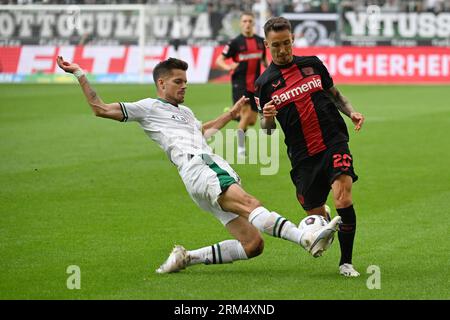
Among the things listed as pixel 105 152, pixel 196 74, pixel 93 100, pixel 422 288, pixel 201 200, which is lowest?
pixel 422 288

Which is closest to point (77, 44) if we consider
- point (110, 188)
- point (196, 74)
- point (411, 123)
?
point (196, 74)

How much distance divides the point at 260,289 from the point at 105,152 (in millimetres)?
11069

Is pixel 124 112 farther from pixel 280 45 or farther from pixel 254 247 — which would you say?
pixel 254 247

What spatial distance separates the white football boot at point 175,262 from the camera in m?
8.73

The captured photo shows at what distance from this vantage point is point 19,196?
13609 mm

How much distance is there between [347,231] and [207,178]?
132 centimetres

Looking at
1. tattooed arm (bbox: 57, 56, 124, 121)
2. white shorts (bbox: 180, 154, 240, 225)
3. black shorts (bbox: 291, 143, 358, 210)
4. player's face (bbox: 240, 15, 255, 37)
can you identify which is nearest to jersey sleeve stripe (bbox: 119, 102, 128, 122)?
tattooed arm (bbox: 57, 56, 124, 121)

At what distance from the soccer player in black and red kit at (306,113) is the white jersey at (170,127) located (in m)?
0.65

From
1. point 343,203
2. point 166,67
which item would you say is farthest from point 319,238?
point 166,67

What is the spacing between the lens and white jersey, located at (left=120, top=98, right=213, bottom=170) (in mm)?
Result: 8734

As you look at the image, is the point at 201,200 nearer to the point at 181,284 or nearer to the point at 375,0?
the point at 181,284

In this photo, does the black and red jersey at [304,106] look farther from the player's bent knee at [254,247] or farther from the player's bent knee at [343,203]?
the player's bent knee at [254,247]

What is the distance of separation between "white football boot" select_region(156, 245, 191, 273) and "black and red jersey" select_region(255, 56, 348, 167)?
1.32 meters

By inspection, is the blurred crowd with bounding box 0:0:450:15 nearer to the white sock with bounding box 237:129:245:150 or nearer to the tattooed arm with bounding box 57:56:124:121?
the white sock with bounding box 237:129:245:150
